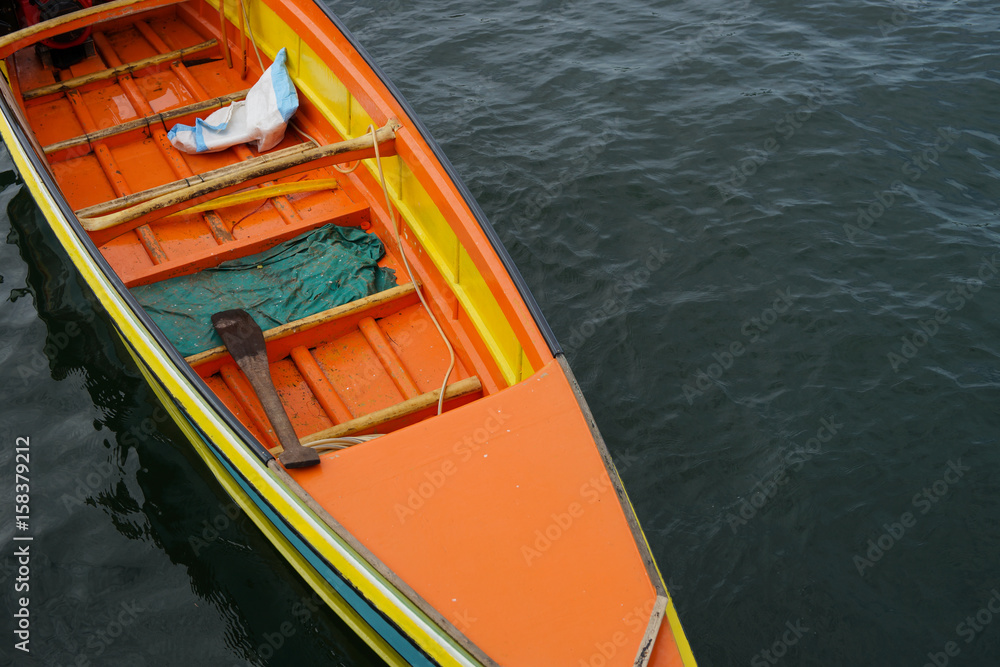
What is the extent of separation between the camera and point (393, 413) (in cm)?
489

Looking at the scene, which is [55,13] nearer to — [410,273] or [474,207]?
[410,273]

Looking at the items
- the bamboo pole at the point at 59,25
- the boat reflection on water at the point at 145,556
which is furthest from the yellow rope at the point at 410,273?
the bamboo pole at the point at 59,25

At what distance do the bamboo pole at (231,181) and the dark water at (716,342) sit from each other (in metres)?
1.62

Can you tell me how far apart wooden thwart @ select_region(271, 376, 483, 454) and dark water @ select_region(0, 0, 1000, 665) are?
1.11 meters

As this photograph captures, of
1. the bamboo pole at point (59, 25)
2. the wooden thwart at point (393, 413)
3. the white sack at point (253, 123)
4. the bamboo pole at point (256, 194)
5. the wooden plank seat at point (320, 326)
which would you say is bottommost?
the wooden thwart at point (393, 413)

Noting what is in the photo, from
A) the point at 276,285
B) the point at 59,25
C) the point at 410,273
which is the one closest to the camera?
the point at 410,273

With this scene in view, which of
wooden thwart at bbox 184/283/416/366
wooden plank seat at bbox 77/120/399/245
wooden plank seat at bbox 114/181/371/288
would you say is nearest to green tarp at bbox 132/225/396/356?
wooden plank seat at bbox 114/181/371/288

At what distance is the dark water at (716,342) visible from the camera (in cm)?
504

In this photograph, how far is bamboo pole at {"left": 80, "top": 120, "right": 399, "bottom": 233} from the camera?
202 inches

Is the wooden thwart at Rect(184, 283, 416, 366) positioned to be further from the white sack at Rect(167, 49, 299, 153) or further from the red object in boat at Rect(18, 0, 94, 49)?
the red object in boat at Rect(18, 0, 94, 49)

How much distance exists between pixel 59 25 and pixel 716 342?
627 centimetres

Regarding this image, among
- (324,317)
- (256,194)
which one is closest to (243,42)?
(256,194)

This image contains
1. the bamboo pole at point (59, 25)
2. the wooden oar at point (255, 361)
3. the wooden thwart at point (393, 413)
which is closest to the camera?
the wooden oar at point (255, 361)

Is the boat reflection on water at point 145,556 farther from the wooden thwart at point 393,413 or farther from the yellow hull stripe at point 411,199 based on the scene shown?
the yellow hull stripe at point 411,199
